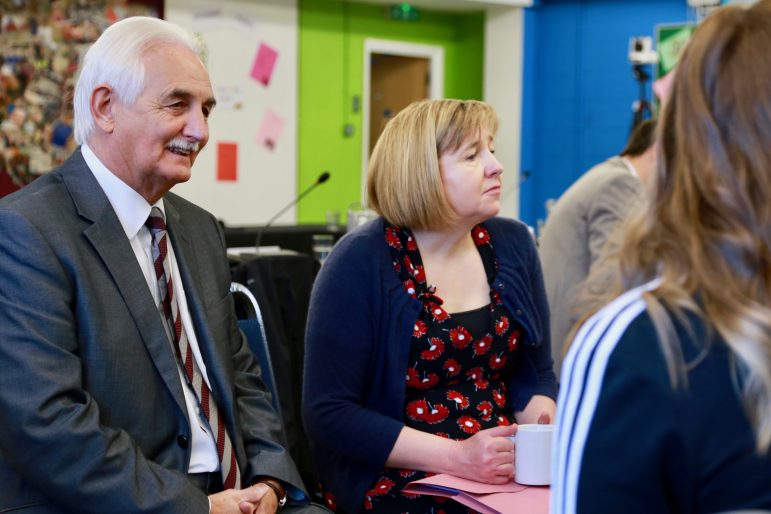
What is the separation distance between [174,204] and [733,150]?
4.15ft

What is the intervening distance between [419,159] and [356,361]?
17.5 inches

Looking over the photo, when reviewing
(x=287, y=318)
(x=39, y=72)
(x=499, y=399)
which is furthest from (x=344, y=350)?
(x=39, y=72)

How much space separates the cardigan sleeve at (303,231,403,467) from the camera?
1.91 metres

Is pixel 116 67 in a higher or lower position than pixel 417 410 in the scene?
higher

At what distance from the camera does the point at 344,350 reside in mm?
1920

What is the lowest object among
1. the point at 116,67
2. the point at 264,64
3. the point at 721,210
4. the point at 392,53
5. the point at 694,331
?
the point at 694,331

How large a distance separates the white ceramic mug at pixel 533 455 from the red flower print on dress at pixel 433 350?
0.37 meters

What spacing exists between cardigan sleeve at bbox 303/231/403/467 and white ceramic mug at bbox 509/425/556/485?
392 millimetres

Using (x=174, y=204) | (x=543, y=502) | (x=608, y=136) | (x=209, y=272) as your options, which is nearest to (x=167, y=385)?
(x=209, y=272)

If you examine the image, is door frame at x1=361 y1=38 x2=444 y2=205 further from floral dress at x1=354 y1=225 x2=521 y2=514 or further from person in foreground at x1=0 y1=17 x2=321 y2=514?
person in foreground at x1=0 y1=17 x2=321 y2=514

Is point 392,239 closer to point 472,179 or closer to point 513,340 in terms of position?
point 472,179

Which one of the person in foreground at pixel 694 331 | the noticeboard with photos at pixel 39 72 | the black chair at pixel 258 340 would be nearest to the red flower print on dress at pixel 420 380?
the black chair at pixel 258 340

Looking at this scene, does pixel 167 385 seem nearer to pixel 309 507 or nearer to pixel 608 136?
pixel 309 507

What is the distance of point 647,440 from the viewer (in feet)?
2.70
